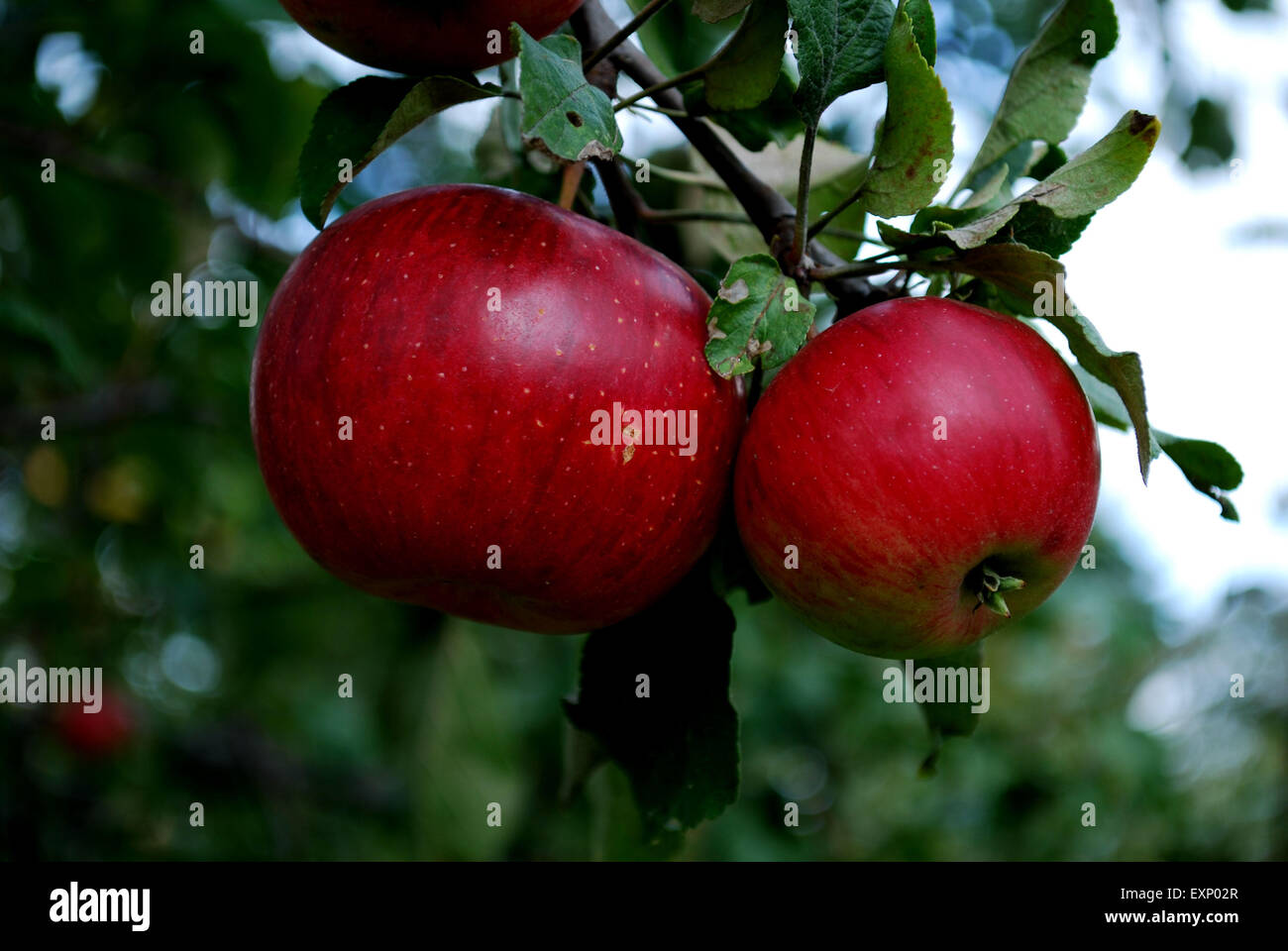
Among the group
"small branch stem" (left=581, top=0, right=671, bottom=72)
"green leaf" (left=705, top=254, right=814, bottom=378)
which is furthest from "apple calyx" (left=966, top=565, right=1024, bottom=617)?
"small branch stem" (left=581, top=0, right=671, bottom=72)

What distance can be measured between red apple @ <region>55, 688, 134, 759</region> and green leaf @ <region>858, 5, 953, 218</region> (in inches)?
153

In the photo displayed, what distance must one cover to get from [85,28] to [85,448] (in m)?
1.43

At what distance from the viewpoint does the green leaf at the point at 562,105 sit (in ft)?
2.19

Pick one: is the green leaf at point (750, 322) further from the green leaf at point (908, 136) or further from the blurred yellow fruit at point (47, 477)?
the blurred yellow fruit at point (47, 477)

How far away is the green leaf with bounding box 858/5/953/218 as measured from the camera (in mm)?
739

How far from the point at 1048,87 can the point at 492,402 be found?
2.04ft

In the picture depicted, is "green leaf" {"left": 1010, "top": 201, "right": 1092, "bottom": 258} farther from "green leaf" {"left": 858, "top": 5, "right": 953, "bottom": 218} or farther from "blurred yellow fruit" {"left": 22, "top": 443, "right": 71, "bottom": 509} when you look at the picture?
"blurred yellow fruit" {"left": 22, "top": 443, "right": 71, "bottom": 509}

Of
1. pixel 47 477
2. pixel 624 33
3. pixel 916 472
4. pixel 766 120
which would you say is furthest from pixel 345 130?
pixel 47 477

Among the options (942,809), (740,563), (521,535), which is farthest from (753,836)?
(521,535)

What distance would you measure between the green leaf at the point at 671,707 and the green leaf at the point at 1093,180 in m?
0.41

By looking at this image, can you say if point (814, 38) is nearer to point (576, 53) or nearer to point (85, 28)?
point (576, 53)

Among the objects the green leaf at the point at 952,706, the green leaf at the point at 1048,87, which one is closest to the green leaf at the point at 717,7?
the green leaf at the point at 1048,87

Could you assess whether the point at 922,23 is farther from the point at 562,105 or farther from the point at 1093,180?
the point at 562,105

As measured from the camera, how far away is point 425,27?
2.55 ft
